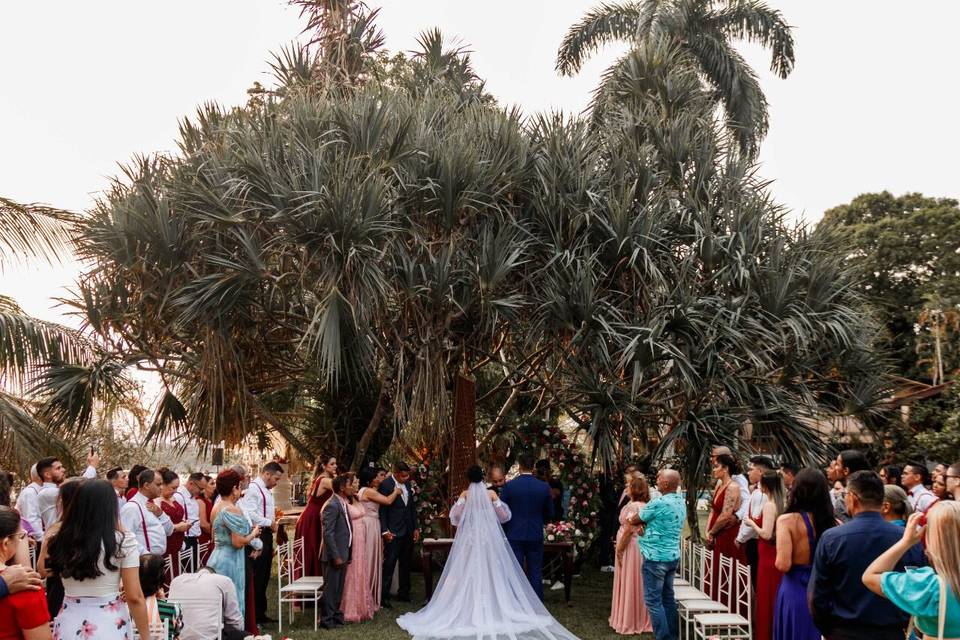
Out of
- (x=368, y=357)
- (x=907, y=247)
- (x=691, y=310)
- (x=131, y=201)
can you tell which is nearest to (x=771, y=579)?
(x=691, y=310)

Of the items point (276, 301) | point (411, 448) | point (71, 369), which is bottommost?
point (411, 448)

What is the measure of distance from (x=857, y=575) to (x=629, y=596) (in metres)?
6.04

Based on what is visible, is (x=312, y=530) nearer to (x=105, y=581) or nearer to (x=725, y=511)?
(x=725, y=511)

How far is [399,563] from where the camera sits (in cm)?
1321

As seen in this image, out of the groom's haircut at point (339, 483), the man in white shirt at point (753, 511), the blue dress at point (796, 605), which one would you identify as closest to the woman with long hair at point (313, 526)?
the groom's haircut at point (339, 483)

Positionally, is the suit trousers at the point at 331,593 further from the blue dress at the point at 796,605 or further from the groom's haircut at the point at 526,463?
the blue dress at the point at 796,605

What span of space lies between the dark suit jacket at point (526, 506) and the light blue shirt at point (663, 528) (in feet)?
7.71

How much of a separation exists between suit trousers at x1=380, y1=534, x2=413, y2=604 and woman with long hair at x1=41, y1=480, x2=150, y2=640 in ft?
25.1

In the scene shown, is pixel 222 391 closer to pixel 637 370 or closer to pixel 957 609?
pixel 637 370

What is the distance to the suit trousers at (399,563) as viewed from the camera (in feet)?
41.2

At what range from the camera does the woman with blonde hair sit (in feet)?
12.8

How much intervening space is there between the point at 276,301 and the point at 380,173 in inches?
97.2

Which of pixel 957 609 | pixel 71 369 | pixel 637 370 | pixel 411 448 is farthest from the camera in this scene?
pixel 411 448

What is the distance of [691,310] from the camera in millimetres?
13094
